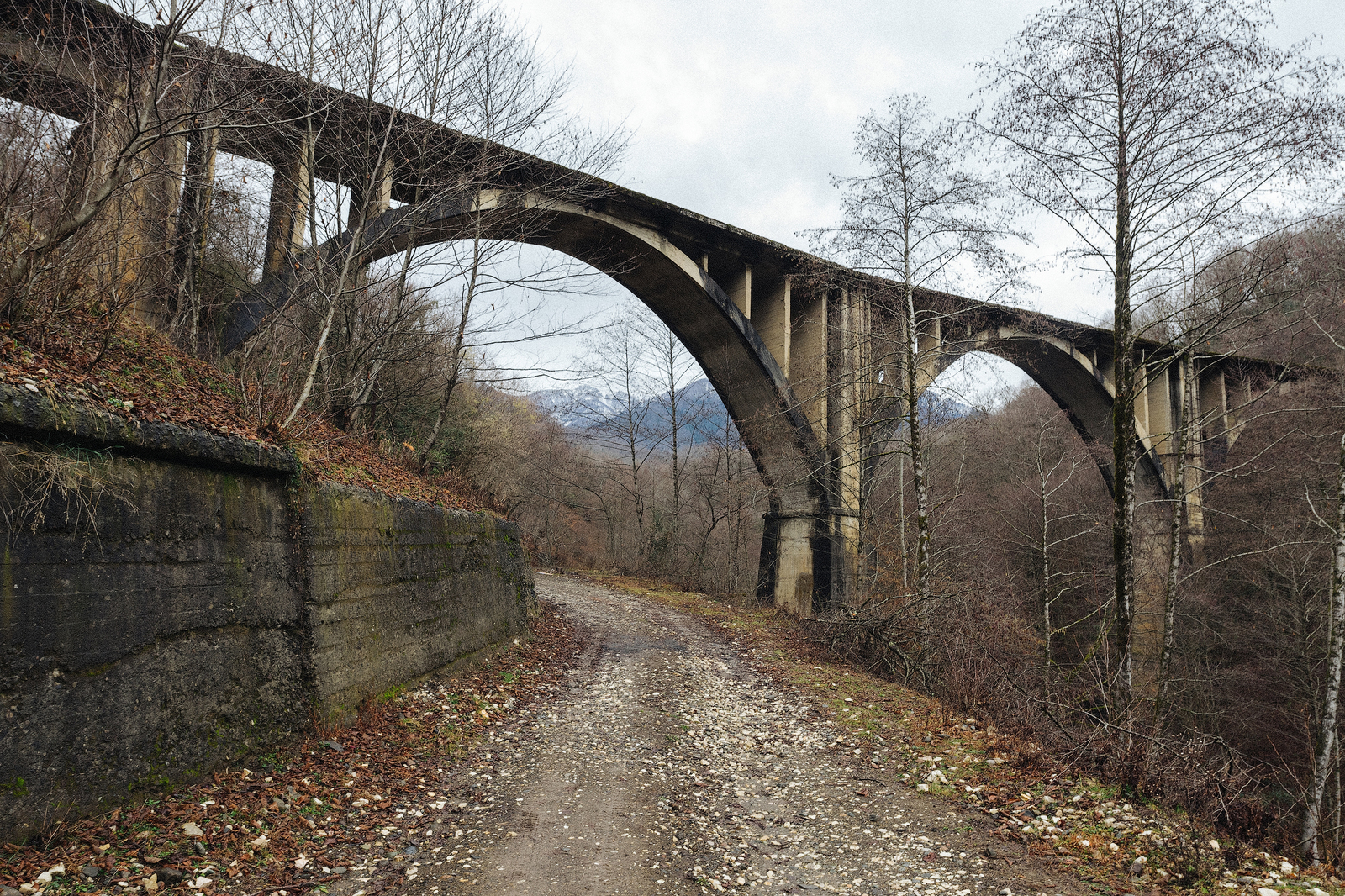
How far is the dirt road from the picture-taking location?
159 inches

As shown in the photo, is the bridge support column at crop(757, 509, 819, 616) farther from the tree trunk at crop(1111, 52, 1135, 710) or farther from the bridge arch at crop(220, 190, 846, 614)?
the tree trunk at crop(1111, 52, 1135, 710)

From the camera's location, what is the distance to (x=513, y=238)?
12.5 metres

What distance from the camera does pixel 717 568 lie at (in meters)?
29.3

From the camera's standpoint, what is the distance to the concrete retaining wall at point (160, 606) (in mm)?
3518

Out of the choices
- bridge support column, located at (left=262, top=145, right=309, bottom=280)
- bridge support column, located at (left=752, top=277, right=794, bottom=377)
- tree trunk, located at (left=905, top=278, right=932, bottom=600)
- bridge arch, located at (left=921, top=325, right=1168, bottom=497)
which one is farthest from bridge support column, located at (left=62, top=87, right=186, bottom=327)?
bridge arch, located at (left=921, top=325, right=1168, bottom=497)

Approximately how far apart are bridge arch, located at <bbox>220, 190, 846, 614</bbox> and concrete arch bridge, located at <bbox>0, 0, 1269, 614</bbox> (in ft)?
0.17

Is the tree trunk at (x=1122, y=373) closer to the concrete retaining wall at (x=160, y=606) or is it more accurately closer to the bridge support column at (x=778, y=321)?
the concrete retaining wall at (x=160, y=606)

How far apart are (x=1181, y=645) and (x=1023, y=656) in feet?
36.6

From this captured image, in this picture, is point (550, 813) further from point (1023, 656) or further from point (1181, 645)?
point (1181, 645)

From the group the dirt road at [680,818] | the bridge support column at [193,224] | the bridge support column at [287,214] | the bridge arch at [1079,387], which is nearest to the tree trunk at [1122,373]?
the dirt road at [680,818]

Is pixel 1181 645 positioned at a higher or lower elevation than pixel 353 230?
lower

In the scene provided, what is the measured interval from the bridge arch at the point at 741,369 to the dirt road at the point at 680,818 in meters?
6.91

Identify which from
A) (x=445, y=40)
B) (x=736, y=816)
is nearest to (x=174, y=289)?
(x=445, y=40)

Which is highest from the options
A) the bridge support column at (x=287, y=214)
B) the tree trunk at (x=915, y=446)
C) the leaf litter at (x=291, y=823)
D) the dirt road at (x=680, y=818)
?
the bridge support column at (x=287, y=214)
